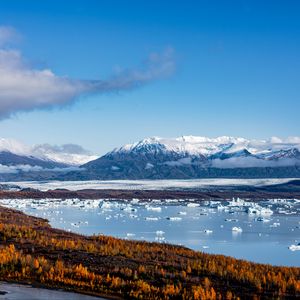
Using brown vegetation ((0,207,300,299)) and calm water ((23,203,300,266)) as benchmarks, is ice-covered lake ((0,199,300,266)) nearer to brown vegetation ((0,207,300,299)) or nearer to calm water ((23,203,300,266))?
calm water ((23,203,300,266))

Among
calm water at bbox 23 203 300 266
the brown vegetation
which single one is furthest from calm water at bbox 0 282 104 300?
calm water at bbox 23 203 300 266

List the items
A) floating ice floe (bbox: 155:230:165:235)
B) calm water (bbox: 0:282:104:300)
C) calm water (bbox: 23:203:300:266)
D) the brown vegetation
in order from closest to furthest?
calm water (bbox: 0:282:104:300)
the brown vegetation
calm water (bbox: 23:203:300:266)
floating ice floe (bbox: 155:230:165:235)

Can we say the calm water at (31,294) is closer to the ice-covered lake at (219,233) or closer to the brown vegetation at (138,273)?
the brown vegetation at (138,273)

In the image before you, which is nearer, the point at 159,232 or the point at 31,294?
the point at 31,294

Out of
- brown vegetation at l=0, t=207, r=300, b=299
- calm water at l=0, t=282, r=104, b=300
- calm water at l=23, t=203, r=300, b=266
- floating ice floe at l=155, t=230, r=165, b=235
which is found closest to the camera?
calm water at l=0, t=282, r=104, b=300

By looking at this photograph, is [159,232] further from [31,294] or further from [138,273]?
[31,294]

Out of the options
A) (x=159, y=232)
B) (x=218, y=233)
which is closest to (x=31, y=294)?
(x=159, y=232)
